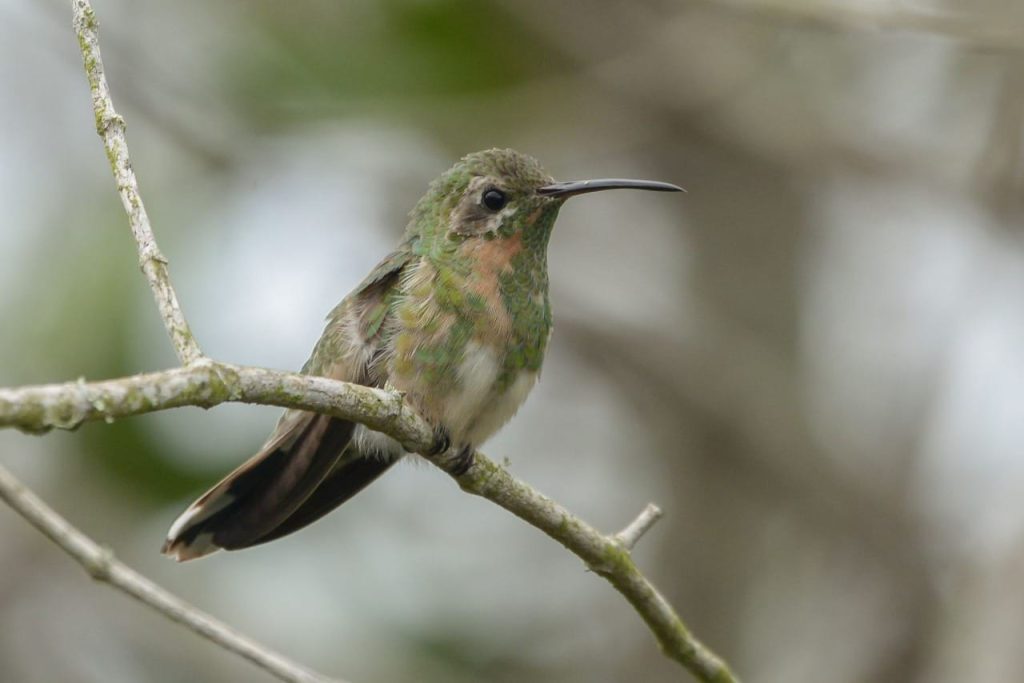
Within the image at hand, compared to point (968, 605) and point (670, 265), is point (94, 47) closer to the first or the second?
point (968, 605)

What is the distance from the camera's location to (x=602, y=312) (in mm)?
8797

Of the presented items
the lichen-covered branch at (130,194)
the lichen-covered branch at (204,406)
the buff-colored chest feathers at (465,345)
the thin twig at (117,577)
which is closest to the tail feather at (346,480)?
the buff-colored chest feathers at (465,345)

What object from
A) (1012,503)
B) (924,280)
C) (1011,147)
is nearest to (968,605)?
(1012,503)

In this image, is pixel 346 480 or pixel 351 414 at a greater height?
pixel 351 414

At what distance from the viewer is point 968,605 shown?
7.23 m

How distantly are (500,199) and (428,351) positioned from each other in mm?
892

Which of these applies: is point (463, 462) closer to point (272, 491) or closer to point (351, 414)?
point (351, 414)

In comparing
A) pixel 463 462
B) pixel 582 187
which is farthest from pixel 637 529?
pixel 582 187

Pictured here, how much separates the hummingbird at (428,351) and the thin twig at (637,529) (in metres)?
0.62

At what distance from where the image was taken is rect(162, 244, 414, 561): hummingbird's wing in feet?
14.7

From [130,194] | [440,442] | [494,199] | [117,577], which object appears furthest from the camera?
[494,199]

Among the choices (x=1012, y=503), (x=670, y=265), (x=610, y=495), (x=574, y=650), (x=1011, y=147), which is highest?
(x=1011, y=147)

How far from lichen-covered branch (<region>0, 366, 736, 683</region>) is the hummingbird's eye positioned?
50.1 inches

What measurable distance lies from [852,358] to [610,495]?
2381 mm
